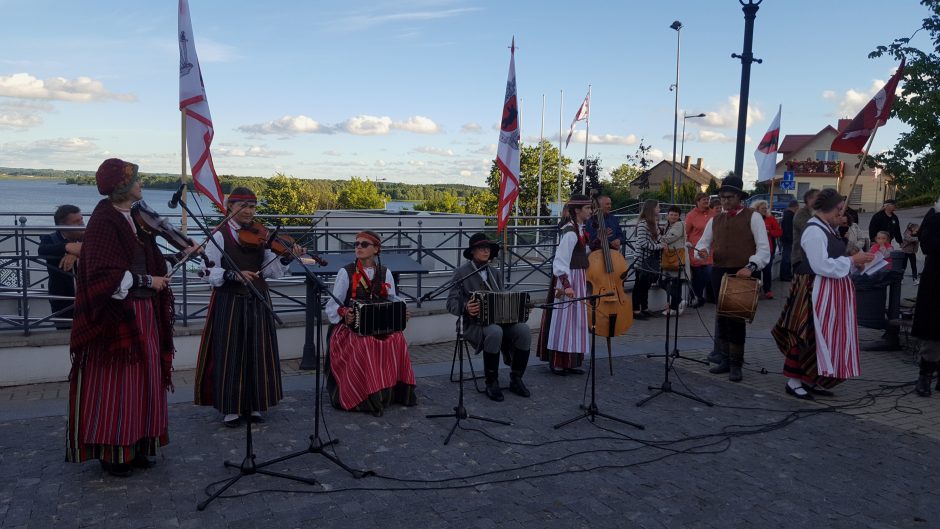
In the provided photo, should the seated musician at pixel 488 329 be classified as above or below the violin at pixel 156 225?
below

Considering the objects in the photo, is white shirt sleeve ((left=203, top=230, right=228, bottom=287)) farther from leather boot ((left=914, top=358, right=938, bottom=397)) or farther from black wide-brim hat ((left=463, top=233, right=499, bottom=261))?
leather boot ((left=914, top=358, right=938, bottom=397))

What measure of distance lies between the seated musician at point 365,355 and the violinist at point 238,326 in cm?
73

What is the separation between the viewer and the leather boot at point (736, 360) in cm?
796

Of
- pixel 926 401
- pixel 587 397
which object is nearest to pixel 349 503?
pixel 587 397

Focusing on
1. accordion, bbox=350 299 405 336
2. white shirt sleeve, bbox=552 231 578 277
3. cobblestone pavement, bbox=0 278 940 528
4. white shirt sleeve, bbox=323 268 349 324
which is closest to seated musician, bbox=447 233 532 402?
cobblestone pavement, bbox=0 278 940 528

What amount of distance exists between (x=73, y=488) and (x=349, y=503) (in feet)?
5.90

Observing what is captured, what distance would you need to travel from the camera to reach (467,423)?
6328 millimetres

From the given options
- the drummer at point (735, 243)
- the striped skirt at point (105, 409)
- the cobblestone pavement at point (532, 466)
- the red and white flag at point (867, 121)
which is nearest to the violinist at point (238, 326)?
the cobblestone pavement at point (532, 466)

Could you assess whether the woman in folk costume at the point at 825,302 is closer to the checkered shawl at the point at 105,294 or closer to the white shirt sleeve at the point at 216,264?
the white shirt sleeve at the point at 216,264

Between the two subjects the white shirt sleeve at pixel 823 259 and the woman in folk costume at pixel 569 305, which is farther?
the woman in folk costume at pixel 569 305

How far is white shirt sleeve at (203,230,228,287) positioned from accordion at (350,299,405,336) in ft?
3.64

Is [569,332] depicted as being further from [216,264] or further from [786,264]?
[786,264]

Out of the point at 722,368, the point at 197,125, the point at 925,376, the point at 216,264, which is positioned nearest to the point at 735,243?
the point at 722,368

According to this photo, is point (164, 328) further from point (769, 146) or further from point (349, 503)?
point (769, 146)
